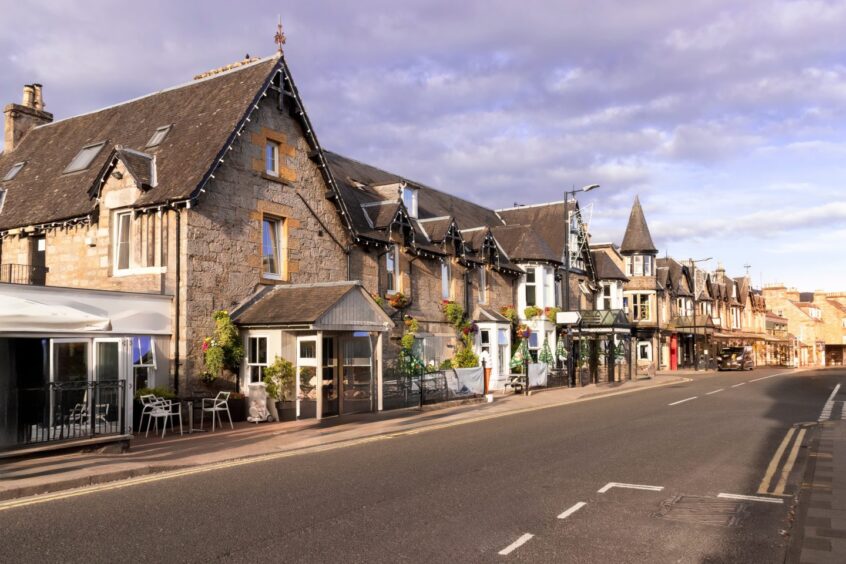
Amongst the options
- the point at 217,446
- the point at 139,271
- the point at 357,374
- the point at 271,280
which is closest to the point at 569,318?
the point at 357,374

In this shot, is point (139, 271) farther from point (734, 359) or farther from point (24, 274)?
point (734, 359)

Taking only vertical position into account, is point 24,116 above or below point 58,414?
above

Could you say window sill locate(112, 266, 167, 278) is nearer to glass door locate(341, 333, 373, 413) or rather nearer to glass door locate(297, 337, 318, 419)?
glass door locate(297, 337, 318, 419)

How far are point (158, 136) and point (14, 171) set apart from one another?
7507mm

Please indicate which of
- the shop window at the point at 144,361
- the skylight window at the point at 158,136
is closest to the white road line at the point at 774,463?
the shop window at the point at 144,361

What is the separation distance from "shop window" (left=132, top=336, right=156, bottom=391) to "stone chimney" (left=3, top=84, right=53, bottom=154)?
1483 cm

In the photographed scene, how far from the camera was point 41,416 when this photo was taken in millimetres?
12938

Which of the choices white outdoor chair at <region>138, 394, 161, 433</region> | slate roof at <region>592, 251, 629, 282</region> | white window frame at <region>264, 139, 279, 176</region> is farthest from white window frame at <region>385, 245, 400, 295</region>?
slate roof at <region>592, 251, 629, 282</region>

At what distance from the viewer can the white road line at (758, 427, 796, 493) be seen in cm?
1033

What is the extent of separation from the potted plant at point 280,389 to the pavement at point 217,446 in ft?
2.47

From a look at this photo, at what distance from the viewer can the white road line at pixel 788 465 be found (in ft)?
33.5

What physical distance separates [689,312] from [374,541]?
215ft

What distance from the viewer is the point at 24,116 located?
2872 cm

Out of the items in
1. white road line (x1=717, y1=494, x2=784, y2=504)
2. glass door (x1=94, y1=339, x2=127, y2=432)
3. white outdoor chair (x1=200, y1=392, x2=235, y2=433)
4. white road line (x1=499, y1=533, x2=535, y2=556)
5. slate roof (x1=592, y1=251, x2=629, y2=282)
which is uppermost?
slate roof (x1=592, y1=251, x2=629, y2=282)
